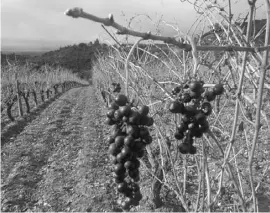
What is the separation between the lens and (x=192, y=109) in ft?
3.62

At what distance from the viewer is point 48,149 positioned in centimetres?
848

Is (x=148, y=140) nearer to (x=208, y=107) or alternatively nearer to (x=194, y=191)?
(x=208, y=107)

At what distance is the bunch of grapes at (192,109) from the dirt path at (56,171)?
13.5 ft

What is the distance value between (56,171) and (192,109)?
6.19 metres

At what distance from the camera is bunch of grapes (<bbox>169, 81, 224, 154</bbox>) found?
3.56ft

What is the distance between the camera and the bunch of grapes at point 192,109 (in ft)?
3.56

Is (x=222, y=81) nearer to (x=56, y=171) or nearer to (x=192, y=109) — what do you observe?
(x=192, y=109)

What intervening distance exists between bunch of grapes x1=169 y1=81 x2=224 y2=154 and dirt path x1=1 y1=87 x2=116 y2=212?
4.13 meters

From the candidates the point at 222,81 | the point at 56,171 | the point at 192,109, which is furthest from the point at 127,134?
the point at 56,171

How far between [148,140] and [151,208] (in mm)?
3900

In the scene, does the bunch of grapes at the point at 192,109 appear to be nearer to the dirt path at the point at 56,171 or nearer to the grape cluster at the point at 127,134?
the grape cluster at the point at 127,134

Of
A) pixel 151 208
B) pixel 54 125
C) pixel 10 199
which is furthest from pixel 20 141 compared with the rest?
pixel 151 208

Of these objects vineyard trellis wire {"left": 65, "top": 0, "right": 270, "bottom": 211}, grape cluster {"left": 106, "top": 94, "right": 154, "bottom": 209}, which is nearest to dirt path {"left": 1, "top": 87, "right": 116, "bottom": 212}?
vineyard trellis wire {"left": 65, "top": 0, "right": 270, "bottom": 211}

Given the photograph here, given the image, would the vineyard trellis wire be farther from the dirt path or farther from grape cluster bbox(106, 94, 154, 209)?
the dirt path
